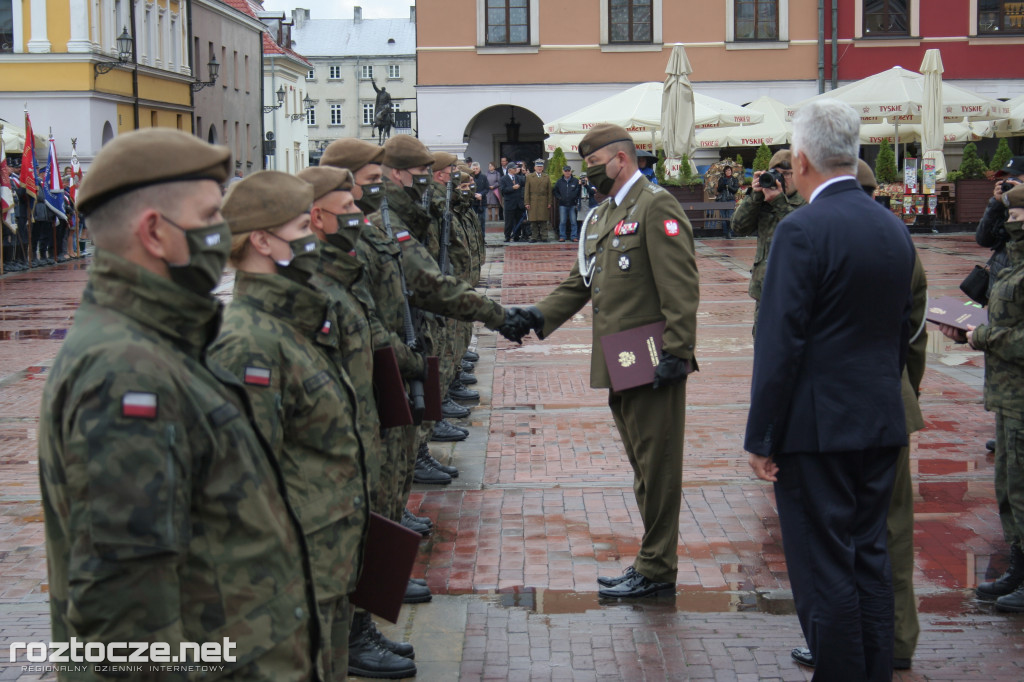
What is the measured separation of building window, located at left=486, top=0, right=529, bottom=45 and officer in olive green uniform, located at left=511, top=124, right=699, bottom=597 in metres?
30.1

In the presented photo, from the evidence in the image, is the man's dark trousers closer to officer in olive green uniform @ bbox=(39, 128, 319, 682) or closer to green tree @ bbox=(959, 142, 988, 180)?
officer in olive green uniform @ bbox=(39, 128, 319, 682)

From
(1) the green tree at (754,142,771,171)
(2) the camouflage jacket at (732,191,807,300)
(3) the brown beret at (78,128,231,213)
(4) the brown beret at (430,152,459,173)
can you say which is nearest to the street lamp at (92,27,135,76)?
(1) the green tree at (754,142,771,171)

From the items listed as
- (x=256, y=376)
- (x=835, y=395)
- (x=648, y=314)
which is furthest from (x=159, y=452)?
(x=648, y=314)

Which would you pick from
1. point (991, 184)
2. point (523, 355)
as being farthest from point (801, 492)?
point (991, 184)

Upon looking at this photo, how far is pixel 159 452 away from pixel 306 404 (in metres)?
1.07

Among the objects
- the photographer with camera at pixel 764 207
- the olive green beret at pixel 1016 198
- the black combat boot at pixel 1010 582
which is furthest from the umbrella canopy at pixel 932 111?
the black combat boot at pixel 1010 582

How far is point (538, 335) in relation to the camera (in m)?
5.58

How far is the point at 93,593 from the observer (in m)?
2.09

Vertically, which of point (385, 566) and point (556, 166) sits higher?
point (556, 166)

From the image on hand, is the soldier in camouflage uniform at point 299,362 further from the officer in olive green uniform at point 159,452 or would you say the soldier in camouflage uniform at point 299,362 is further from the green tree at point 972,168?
the green tree at point 972,168

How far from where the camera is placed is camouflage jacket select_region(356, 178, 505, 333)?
16.8ft

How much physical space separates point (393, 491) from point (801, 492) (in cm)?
185

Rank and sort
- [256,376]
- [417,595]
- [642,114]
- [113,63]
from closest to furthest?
[256,376]
[417,595]
[642,114]
[113,63]

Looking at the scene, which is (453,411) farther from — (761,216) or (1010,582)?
(1010,582)
